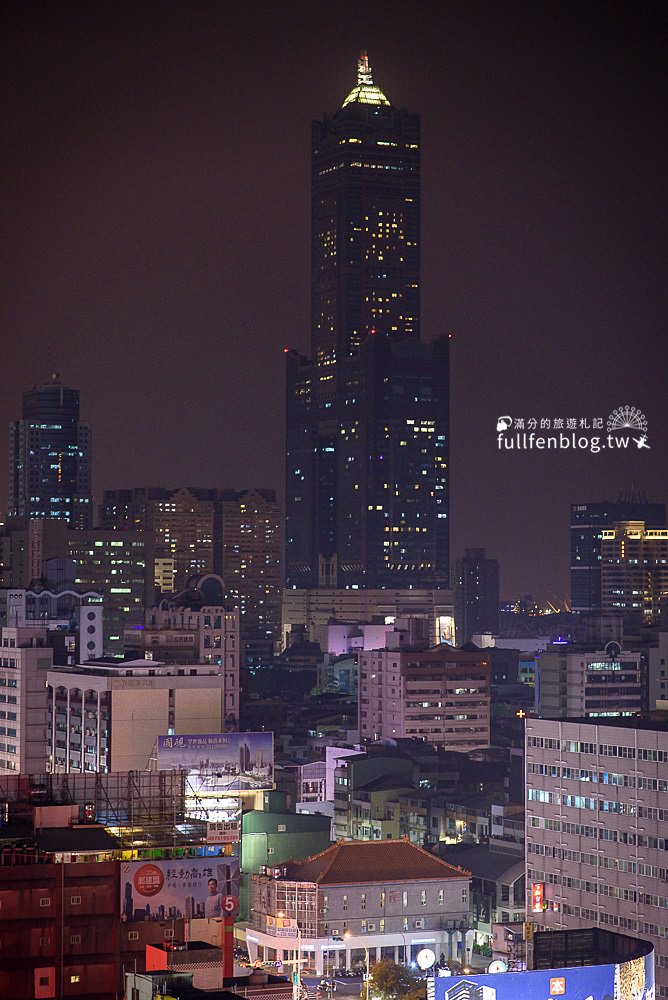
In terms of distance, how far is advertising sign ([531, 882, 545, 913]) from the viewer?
4131cm

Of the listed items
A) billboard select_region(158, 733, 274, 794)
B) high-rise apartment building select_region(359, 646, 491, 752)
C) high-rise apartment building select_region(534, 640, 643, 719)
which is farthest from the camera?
high-rise apartment building select_region(359, 646, 491, 752)

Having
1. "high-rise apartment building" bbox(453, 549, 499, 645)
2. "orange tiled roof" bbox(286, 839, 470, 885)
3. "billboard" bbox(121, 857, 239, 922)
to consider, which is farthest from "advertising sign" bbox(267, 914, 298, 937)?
"high-rise apartment building" bbox(453, 549, 499, 645)

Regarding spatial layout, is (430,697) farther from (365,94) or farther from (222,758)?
(365,94)

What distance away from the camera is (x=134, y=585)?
391 feet

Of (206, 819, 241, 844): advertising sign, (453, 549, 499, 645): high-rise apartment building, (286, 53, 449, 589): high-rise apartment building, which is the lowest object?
(206, 819, 241, 844): advertising sign

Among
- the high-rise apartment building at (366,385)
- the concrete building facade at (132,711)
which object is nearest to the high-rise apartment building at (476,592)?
the high-rise apartment building at (366,385)

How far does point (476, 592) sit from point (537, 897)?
9823 cm

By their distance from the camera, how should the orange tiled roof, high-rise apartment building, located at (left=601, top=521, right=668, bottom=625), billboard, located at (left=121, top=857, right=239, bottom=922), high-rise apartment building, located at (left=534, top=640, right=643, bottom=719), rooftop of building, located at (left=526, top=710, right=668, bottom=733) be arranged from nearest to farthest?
billboard, located at (left=121, top=857, right=239, bottom=922), rooftop of building, located at (left=526, top=710, right=668, bottom=733), the orange tiled roof, high-rise apartment building, located at (left=534, top=640, right=643, bottom=719), high-rise apartment building, located at (left=601, top=521, right=668, bottom=625)

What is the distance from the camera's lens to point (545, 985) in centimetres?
2908

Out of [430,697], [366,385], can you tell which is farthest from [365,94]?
[430,697]

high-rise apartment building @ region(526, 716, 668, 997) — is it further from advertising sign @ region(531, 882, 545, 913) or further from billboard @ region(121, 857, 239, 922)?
billboard @ region(121, 857, 239, 922)

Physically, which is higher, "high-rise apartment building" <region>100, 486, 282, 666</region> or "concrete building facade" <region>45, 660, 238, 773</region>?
"high-rise apartment building" <region>100, 486, 282, 666</region>

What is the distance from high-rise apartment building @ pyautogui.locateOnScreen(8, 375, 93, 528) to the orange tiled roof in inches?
3700

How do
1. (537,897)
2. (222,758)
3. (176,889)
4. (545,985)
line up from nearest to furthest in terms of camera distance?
(545,985) → (176,889) → (537,897) → (222,758)
